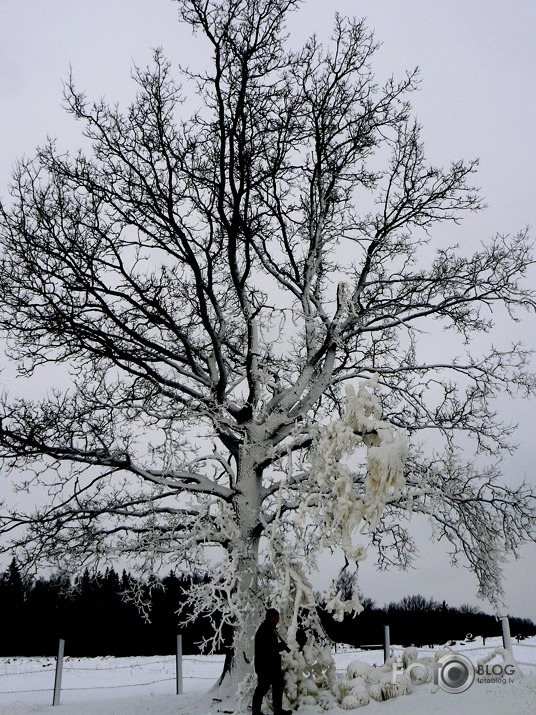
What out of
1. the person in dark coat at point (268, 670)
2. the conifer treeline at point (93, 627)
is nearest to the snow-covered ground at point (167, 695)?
the person in dark coat at point (268, 670)

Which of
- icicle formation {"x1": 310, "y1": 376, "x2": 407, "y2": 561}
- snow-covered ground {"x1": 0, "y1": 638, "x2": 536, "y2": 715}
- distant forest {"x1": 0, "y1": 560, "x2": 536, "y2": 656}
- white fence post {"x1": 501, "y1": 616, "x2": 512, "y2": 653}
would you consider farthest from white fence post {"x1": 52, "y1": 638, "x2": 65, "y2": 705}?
distant forest {"x1": 0, "y1": 560, "x2": 536, "y2": 656}

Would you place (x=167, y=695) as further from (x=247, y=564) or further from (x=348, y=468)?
(x=348, y=468)

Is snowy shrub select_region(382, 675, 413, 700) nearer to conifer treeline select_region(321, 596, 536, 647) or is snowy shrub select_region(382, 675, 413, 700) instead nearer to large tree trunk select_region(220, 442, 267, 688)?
large tree trunk select_region(220, 442, 267, 688)

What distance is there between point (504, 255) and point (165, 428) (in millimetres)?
7464

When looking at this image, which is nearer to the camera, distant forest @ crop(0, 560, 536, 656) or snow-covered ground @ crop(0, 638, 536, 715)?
snow-covered ground @ crop(0, 638, 536, 715)

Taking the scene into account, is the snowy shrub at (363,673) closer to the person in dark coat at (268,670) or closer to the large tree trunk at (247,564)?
the person in dark coat at (268,670)

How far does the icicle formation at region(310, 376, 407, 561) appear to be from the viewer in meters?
8.35

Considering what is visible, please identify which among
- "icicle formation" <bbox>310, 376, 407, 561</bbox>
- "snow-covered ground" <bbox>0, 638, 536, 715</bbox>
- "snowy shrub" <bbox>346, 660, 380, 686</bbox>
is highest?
"icicle formation" <bbox>310, 376, 407, 561</bbox>

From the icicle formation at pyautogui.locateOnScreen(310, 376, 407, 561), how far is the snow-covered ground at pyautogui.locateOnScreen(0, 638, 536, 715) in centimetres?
182

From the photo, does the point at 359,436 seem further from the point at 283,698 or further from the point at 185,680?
the point at 185,680

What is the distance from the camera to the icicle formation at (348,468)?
835 cm

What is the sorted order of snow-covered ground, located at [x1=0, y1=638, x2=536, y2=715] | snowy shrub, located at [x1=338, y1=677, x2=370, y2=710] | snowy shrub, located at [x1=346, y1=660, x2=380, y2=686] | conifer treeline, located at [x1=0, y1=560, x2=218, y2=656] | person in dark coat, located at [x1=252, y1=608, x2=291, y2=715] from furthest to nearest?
conifer treeline, located at [x1=0, y1=560, x2=218, y2=656], snowy shrub, located at [x1=346, y1=660, x2=380, y2=686], person in dark coat, located at [x1=252, y1=608, x2=291, y2=715], snowy shrub, located at [x1=338, y1=677, x2=370, y2=710], snow-covered ground, located at [x1=0, y1=638, x2=536, y2=715]

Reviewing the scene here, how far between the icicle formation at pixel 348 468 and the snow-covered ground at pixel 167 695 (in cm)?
182

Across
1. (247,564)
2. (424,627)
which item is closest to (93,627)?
(424,627)
